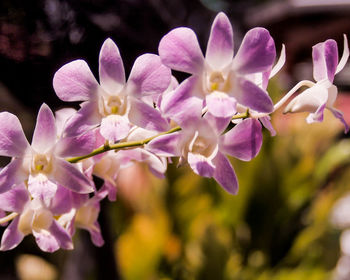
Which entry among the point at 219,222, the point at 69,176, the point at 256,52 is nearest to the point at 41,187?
the point at 69,176

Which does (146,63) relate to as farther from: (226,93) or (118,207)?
(118,207)

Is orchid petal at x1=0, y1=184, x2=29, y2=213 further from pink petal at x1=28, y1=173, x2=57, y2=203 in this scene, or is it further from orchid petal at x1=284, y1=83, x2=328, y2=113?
orchid petal at x1=284, y1=83, x2=328, y2=113

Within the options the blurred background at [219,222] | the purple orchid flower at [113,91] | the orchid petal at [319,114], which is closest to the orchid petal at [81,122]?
the purple orchid flower at [113,91]

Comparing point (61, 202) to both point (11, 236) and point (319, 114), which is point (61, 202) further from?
point (319, 114)

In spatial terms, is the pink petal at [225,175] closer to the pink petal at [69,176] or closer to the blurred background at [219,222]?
the pink petal at [69,176]

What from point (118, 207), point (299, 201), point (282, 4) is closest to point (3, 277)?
point (118, 207)
